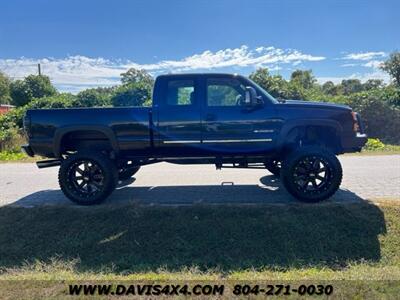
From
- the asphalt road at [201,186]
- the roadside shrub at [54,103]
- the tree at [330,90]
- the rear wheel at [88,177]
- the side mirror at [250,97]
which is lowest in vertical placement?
the asphalt road at [201,186]

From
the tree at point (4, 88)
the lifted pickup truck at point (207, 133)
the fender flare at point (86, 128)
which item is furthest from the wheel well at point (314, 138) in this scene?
the tree at point (4, 88)

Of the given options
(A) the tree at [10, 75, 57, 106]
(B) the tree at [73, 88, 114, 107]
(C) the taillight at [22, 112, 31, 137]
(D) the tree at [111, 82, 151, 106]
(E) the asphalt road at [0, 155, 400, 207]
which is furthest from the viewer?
(A) the tree at [10, 75, 57, 106]

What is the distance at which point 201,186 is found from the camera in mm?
7512

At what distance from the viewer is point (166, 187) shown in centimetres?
758

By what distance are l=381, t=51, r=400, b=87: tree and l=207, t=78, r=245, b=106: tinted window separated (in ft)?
133

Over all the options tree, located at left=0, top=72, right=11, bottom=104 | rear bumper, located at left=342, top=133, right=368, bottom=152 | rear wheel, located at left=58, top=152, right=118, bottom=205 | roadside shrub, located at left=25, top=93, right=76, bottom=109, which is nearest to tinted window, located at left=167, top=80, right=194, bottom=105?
rear wheel, located at left=58, top=152, right=118, bottom=205

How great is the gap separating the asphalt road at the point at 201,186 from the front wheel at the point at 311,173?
1.02ft

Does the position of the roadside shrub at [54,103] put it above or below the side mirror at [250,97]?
above

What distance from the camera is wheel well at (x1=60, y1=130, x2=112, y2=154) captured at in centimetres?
639

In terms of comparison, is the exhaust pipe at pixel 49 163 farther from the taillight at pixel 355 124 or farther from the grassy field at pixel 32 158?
the grassy field at pixel 32 158

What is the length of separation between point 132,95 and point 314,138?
15.8 meters

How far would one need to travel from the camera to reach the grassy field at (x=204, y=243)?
13.9ft

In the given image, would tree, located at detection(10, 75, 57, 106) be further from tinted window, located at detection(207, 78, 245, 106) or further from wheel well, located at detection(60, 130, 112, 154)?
tinted window, located at detection(207, 78, 245, 106)

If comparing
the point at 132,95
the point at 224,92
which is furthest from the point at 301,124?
the point at 132,95
